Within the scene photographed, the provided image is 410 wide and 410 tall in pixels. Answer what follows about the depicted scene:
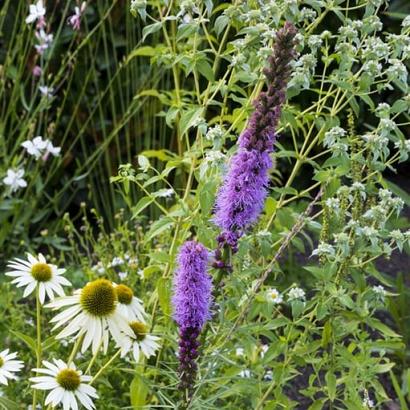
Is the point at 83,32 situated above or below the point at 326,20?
below

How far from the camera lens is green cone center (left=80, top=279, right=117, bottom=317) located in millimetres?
1695

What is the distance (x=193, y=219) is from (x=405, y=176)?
3084mm

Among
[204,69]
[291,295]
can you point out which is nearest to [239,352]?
[291,295]

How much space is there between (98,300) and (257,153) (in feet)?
1.40

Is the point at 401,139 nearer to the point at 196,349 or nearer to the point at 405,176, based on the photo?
the point at 196,349

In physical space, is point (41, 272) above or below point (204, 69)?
below

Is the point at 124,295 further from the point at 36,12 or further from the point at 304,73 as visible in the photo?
the point at 36,12

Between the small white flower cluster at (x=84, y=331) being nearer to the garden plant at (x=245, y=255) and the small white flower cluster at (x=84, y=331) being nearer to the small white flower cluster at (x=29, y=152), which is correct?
the garden plant at (x=245, y=255)

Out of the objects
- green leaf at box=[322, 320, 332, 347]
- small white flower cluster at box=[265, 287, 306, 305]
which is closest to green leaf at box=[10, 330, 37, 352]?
small white flower cluster at box=[265, 287, 306, 305]

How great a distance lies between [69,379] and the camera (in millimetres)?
1682

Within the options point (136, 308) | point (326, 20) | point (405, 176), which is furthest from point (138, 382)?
point (405, 176)

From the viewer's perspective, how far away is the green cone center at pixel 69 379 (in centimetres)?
168

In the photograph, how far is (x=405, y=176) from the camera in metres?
4.89

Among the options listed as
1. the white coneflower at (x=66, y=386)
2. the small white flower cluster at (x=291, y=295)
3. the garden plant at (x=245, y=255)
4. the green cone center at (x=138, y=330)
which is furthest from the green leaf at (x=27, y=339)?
the small white flower cluster at (x=291, y=295)
